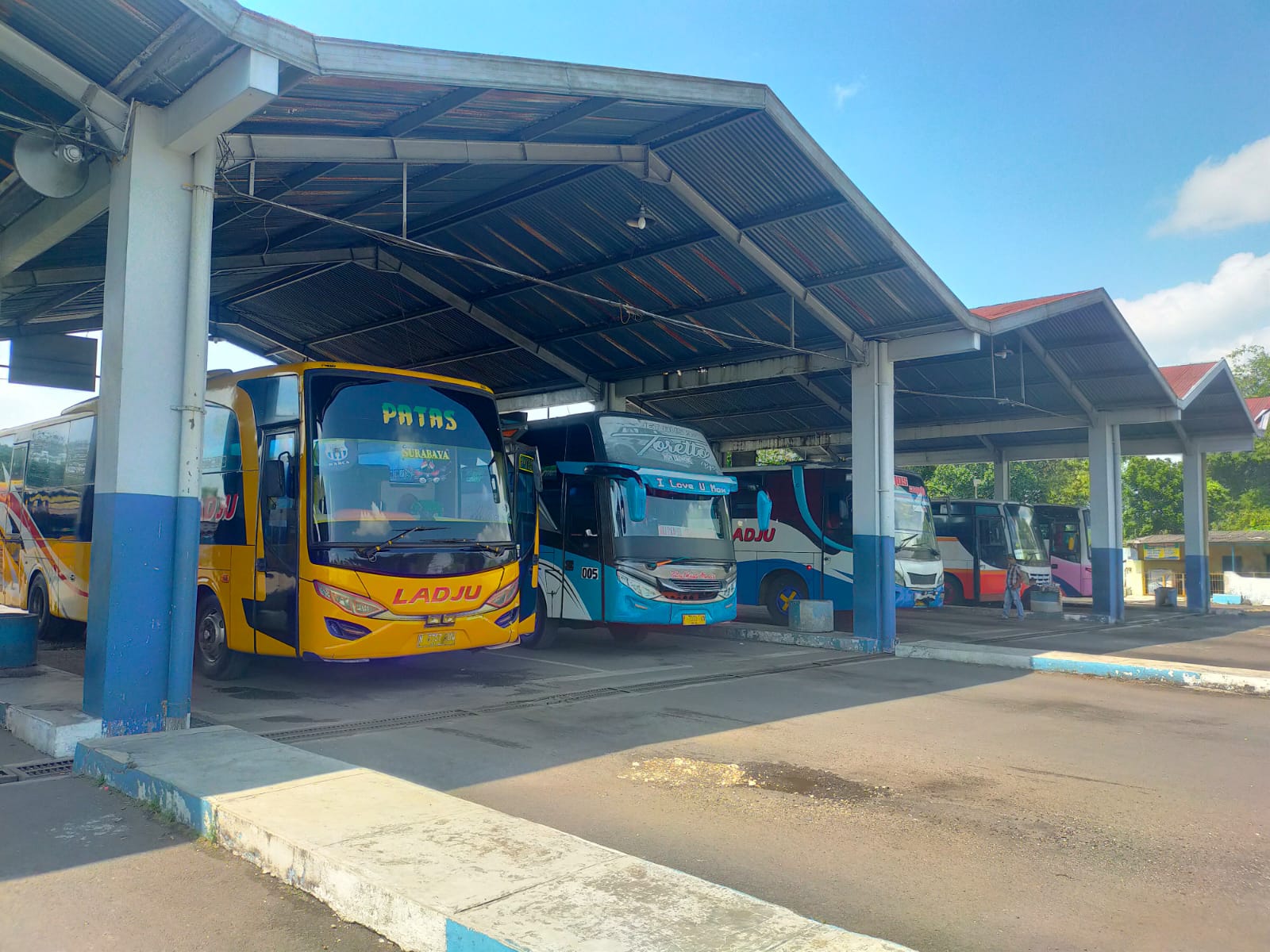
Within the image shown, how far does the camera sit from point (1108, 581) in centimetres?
2062

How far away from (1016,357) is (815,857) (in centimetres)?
1462

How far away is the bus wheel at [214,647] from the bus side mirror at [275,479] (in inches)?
65.6

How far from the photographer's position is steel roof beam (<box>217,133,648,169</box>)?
26.8 feet

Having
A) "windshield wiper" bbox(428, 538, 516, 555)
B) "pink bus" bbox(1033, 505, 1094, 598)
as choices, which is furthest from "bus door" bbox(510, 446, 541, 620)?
"pink bus" bbox(1033, 505, 1094, 598)

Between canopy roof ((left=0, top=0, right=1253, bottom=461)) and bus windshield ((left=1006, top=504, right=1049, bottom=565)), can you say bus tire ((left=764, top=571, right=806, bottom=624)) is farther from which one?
bus windshield ((left=1006, top=504, right=1049, bottom=565))

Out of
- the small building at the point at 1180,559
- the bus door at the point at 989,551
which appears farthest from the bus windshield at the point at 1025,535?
the small building at the point at 1180,559

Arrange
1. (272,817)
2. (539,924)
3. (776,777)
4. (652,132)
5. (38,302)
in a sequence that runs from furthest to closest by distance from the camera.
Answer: (38,302) → (652,132) → (776,777) → (272,817) → (539,924)

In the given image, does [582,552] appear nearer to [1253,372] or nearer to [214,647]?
[214,647]

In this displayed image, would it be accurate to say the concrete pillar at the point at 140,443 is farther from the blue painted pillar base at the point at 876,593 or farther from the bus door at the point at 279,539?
the blue painted pillar base at the point at 876,593

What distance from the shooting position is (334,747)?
6809 mm

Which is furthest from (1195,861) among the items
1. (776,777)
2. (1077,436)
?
(1077,436)

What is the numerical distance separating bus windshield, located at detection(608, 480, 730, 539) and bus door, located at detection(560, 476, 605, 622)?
34 cm

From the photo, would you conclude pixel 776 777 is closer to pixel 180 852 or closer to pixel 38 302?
pixel 180 852

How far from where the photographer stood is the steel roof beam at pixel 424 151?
8.16m
